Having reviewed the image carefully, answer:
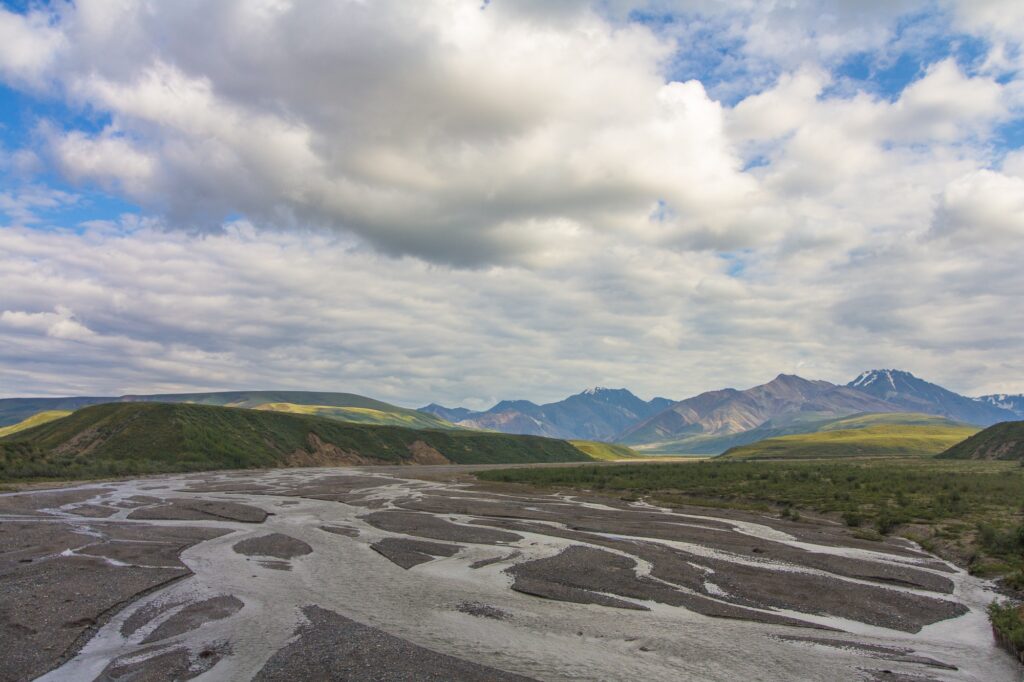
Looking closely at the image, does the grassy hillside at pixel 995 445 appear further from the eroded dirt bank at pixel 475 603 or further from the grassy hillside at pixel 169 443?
the grassy hillside at pixel 169 443

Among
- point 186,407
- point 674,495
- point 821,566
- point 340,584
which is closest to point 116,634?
point 340,584

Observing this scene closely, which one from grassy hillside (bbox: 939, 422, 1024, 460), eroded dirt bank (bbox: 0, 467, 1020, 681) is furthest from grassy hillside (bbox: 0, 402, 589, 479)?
grassy hillside (bbox: 939, 422, 1024, 460)

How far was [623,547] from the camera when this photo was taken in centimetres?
3588

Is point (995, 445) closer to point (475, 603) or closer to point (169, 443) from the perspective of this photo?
point (475, 603)

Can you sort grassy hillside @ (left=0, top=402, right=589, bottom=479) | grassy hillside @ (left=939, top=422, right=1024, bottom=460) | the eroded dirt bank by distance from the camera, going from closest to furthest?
the eroded dirt bank, grassy hillside @ (left=0, top=402, right=589, bottom=479), grassy hillside @ (left=939, top=422, right=1024, bottom=460)

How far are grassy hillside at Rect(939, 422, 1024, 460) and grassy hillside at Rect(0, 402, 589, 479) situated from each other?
161 m

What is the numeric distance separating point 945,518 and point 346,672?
47503mm

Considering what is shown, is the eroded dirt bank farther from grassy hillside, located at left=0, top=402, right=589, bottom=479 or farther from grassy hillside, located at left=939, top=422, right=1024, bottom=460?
grassy hillside, located at left=939, top=422, right=1024, bottom=460

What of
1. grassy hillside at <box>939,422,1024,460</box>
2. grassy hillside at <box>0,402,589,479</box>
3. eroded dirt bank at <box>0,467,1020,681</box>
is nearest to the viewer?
eroded dirt bank at <box>0,467,1020,681</box>

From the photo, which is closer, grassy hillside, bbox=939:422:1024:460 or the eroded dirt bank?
the eroded dirt bank

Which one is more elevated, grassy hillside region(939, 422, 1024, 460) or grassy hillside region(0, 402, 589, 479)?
grassy hillside region(939, 422, 1024, 460)

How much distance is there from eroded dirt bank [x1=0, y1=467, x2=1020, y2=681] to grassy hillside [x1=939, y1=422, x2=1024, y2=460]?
13214 centimetres

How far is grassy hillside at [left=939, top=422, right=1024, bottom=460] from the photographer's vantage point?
13750cm

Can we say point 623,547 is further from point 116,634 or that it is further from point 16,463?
point 16,463
